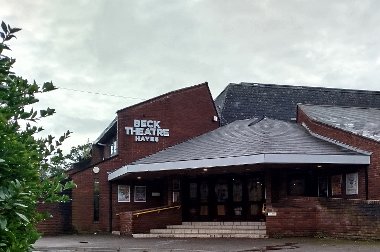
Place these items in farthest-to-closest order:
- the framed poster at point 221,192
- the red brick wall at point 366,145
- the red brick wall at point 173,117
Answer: the red brick wall at point 173,117
the framed poster at point 221,192
the red brick wall at point 366,145

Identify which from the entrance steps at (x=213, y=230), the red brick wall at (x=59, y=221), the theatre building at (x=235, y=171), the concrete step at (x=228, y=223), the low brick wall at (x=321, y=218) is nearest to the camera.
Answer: the low brick wall at (x=321, y=218)

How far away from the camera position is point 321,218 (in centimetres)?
1705

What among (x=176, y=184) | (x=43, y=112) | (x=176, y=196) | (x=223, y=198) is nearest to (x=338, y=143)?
(x=223, y=198)

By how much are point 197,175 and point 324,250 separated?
10.7 meters

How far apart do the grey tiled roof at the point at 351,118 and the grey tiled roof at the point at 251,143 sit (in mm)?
892

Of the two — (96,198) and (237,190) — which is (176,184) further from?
(96,198)

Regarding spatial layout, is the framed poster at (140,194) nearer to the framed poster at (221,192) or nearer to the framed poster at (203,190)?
the framed poster at (203,190)

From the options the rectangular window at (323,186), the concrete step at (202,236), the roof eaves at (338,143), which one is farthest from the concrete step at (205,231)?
the roof eaves at (338,143)

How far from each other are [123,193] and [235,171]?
19.4 feet

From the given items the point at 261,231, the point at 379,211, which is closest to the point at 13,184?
the point at 379,211

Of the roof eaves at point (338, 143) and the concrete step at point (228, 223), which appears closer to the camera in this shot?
the roof eaves at point (338, 143)

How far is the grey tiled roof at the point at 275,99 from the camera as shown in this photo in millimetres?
28125

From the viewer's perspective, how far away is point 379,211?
49.0 feet

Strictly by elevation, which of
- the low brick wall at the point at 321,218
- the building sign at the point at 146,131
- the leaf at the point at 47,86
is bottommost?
the low brick wall at the point at 321,218
